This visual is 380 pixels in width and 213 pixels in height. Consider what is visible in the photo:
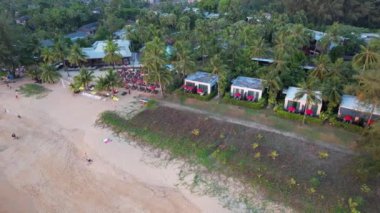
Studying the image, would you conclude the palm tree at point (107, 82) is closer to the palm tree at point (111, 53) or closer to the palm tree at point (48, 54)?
the palm tree at point (111, 53)

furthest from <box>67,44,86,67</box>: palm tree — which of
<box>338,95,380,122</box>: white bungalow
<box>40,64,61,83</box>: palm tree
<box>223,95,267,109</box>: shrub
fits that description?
<box>338,95,380,122</box>: white bungalow

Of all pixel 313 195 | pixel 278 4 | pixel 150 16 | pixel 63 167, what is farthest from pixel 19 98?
pixel 278 4

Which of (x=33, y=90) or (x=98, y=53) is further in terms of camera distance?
(x=98, y=53)

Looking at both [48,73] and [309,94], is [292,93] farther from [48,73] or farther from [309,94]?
[48,73]

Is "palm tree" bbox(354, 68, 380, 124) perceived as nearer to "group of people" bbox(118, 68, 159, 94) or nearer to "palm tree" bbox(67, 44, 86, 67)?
"group of people" bbox(118, 68, 159, 94)

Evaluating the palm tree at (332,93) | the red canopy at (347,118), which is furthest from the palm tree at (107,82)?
the red canopy at (347,118)

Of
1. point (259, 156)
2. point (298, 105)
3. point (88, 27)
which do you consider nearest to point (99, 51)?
point (88, 27)
